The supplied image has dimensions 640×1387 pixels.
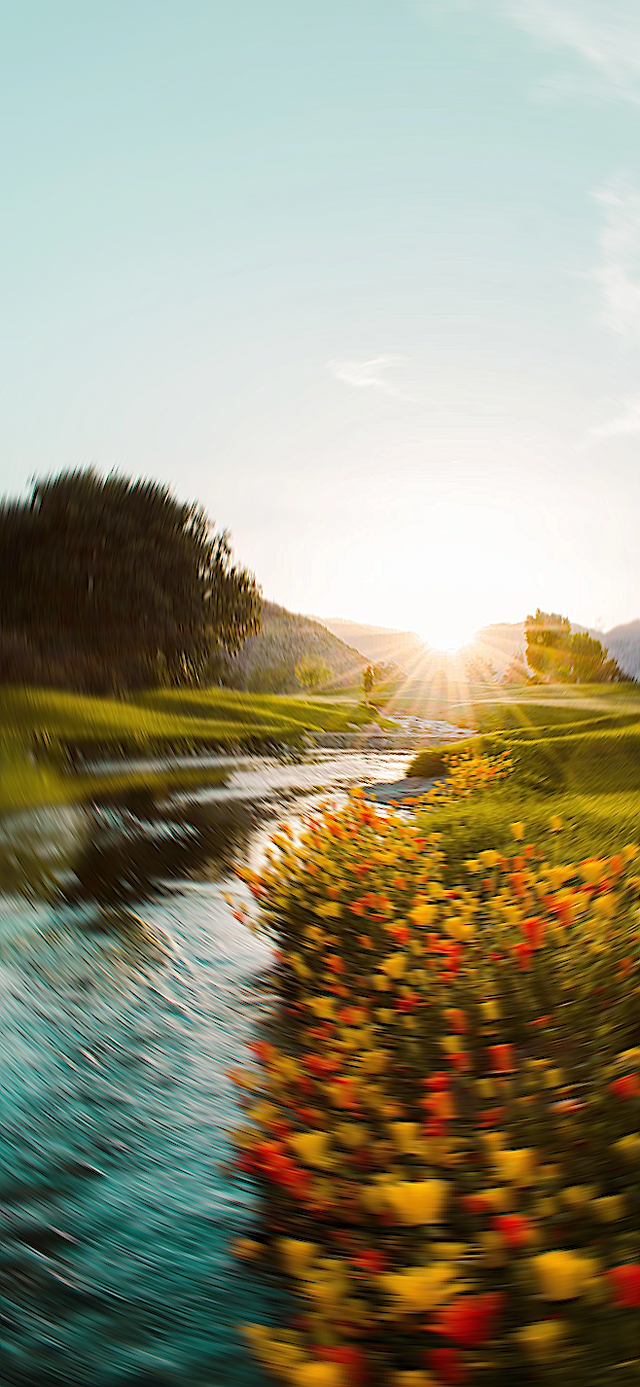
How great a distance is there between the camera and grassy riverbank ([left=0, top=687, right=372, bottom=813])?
630 inches

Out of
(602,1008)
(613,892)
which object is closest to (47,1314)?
(602,1008)

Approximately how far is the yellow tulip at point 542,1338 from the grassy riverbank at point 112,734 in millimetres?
12658

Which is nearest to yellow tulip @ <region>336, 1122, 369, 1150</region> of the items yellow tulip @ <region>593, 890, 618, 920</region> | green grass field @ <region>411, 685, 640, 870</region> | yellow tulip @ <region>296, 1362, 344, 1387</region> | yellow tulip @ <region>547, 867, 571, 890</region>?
yellow tulip @ <region>296, 1362, 344, 1387</region>

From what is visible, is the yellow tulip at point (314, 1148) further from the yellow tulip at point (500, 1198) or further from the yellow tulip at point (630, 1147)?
the yellow tulip at point (630, 1147)

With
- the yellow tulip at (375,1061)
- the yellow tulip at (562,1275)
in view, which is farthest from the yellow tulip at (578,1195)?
the yellow tulip at (375,1061)

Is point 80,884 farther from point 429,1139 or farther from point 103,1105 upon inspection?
point 429,1139

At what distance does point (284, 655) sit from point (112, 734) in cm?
6917

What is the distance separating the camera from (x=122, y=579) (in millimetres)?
33625

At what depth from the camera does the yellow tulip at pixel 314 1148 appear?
113 inches

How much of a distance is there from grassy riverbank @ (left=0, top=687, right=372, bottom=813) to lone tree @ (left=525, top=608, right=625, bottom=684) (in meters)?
14.9

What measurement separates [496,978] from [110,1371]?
2548mm

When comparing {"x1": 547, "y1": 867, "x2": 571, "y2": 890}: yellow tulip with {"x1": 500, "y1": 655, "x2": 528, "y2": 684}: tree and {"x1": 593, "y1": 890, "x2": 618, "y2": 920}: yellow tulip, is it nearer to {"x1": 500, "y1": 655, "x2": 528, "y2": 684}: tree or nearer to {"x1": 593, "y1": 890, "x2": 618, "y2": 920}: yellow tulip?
{"x1": 593, "y1": 890, "x2": 618, "y2": 920}: yellow tulip

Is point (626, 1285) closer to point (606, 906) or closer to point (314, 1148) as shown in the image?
point (314, 1148)

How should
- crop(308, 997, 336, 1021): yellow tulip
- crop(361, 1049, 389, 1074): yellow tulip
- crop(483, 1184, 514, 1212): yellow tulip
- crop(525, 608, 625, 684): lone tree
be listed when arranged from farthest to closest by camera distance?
crop(525, 608, 625, 684): lone tree
crop(308, 997, 336, 1021): yellow tulip
crop(361, 1049, 389, 1074): yellow tulip
crop(483, 1184, 514, 1212): yellow tulip
